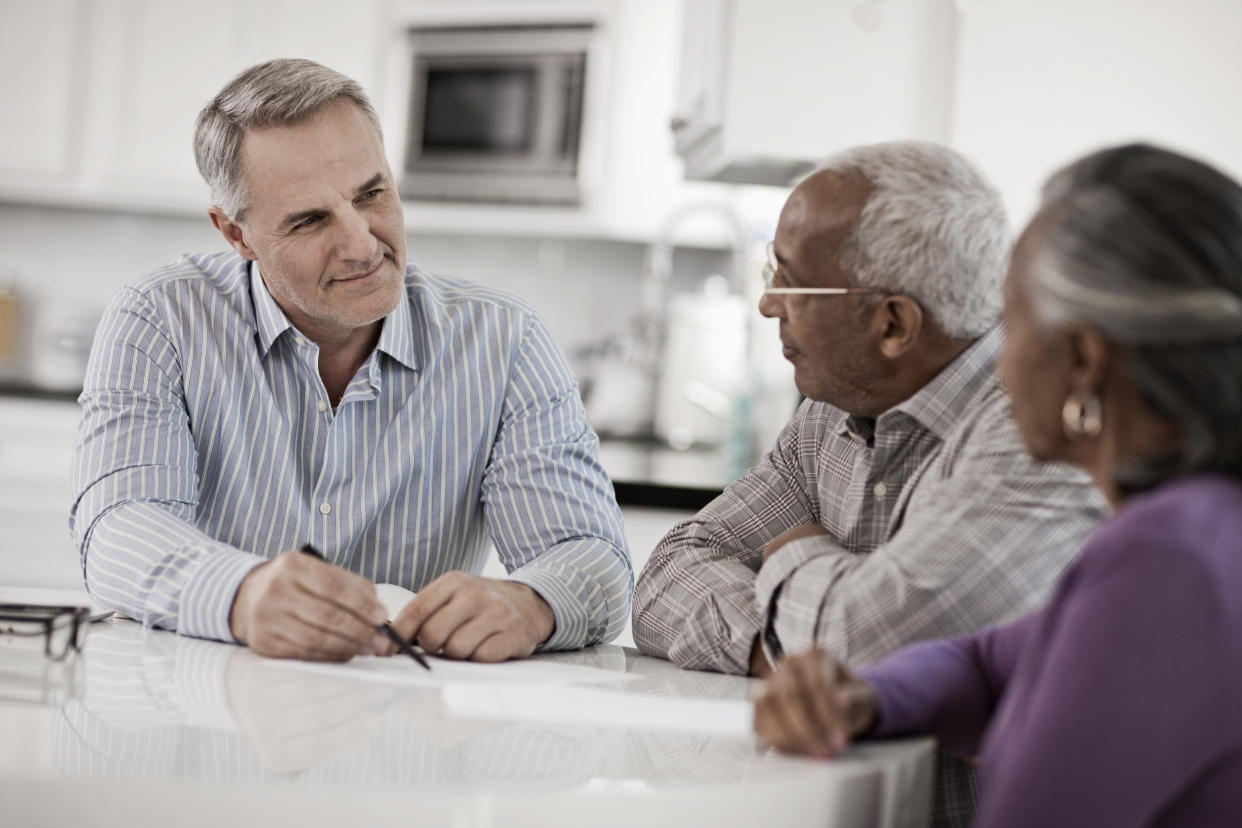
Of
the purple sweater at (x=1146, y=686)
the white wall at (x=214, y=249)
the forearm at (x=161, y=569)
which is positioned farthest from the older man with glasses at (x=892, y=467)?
the white wall at (x=214, y=249)

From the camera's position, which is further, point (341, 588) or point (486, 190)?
point (486, 190)

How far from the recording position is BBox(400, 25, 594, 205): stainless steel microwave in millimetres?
3529

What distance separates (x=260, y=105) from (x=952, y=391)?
0.91m

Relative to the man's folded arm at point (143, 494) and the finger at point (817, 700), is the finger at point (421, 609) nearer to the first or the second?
the man's folded arm at point (143, 494)

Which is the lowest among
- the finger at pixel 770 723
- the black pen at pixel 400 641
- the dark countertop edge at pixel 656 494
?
the dark countertop edge at pixel 656 494

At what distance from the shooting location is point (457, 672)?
3.69 feet

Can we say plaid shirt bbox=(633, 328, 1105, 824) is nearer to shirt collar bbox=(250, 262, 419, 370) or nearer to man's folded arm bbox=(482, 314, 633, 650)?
man's folded arm bbox=(482, 314, 633, 650)

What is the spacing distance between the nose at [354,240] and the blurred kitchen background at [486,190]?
1205 millimetres

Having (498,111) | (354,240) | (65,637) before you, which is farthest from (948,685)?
(498,111)

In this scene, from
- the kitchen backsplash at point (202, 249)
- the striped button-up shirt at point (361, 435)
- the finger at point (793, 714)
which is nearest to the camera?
the finger at point (793, 714)

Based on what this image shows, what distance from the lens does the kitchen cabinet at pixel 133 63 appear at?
374 cm

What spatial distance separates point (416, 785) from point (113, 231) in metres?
3.97

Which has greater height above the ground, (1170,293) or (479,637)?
(1170,293)

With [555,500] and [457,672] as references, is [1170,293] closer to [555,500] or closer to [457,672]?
[457,672]
